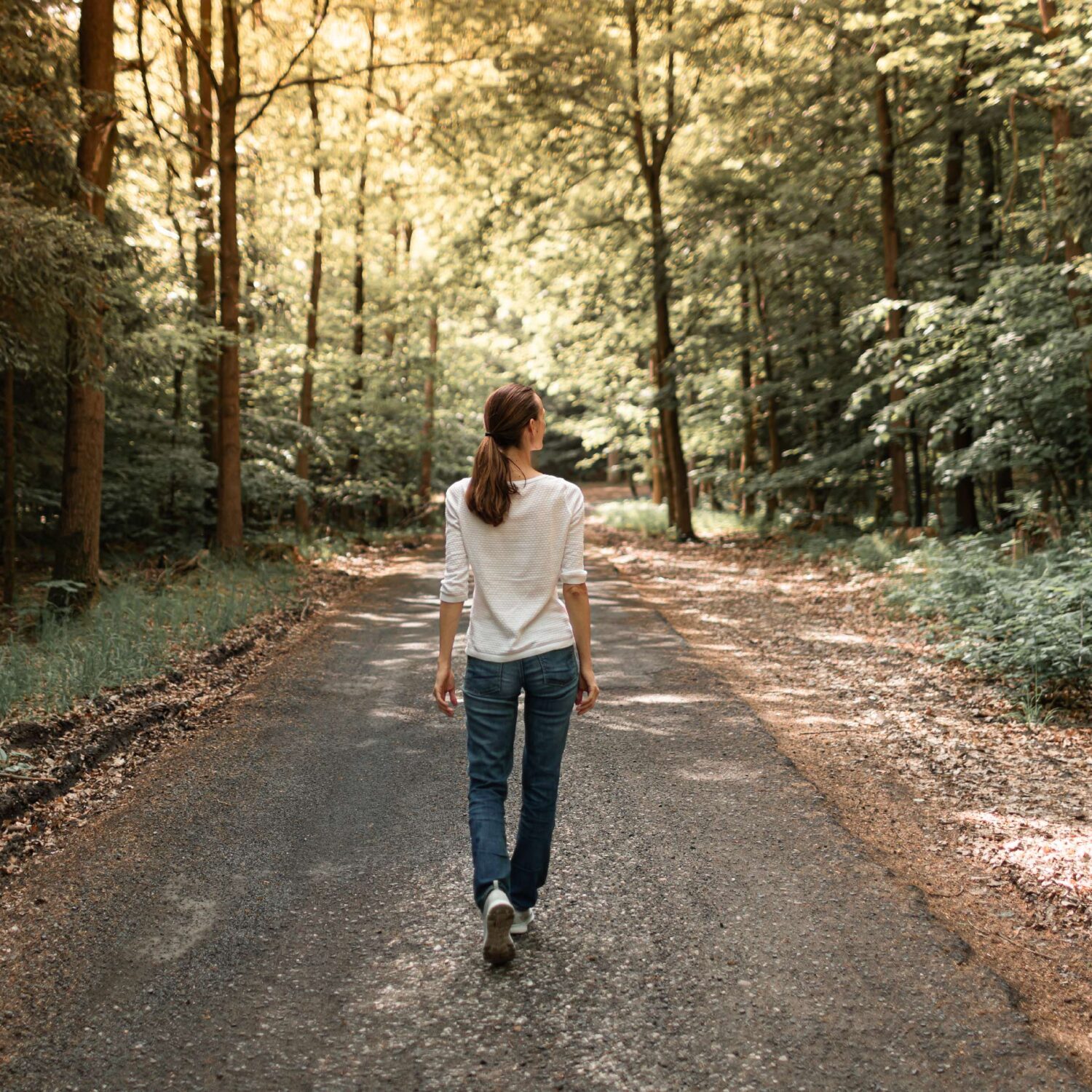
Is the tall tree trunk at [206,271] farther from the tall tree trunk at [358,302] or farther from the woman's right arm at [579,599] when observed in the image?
the woman's right arm at [579,599]

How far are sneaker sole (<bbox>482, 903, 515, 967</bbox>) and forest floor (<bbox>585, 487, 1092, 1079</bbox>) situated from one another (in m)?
1.74

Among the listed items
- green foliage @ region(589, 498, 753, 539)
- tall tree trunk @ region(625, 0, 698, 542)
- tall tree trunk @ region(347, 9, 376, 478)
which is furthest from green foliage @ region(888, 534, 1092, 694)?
tall tree trunk @ region(347, 9, 376, 478)

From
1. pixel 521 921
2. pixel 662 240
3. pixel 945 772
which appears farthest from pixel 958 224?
pixel 521 921

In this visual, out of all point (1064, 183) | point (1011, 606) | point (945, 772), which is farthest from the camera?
point (1064, 183)

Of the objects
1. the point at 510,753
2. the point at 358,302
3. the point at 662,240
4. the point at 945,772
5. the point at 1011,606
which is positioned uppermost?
the point at 662,240

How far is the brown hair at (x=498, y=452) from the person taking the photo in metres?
3.34

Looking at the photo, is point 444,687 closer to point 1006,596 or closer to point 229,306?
point 1006,596

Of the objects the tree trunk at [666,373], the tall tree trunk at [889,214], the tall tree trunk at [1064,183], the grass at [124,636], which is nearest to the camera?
the grass at [124,636]

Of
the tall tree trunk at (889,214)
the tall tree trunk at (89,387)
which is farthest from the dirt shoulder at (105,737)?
the tall tree trunk at (889,214)

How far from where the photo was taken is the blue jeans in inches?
134

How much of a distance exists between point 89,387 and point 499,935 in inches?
333

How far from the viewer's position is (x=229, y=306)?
14.1 m

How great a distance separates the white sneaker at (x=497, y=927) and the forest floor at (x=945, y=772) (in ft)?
5.71

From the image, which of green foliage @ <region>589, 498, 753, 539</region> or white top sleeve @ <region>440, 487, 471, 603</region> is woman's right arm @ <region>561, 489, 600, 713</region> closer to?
white top sleeve @ <region>440, 487, 471, 603</region>
